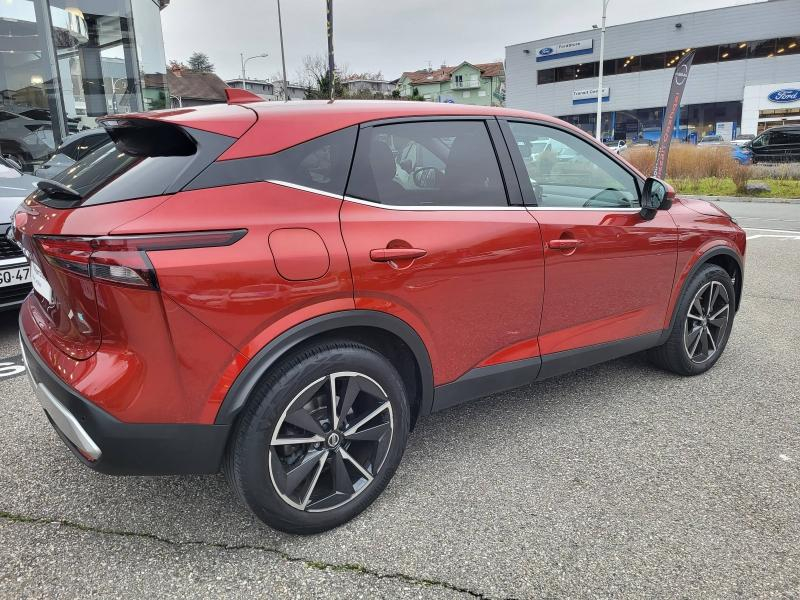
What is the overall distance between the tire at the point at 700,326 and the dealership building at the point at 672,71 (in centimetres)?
4367

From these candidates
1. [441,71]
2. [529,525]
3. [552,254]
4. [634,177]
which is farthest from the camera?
[441,71]

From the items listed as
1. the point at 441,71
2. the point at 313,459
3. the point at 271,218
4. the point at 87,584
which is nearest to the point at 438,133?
the point at 271,218

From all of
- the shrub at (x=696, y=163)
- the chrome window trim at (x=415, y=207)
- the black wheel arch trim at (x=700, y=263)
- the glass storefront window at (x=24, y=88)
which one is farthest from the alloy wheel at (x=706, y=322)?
the shrub at (x=696, y=163)

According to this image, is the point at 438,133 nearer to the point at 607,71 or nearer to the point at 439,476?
the point at 439,476

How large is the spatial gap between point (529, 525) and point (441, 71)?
103922mm

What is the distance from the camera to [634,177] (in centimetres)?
349

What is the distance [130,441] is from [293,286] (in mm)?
755

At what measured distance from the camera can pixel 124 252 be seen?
6.12 feet

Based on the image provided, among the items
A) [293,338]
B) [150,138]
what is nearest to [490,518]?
[293,338]

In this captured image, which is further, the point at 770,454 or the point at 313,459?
the point at 770,454

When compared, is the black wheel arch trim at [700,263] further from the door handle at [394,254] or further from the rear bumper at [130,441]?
the rear bumper at [130,441]

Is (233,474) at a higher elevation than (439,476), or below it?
higher

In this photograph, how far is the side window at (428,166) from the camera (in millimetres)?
2400

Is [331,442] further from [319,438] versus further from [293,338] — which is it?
[293,338]
